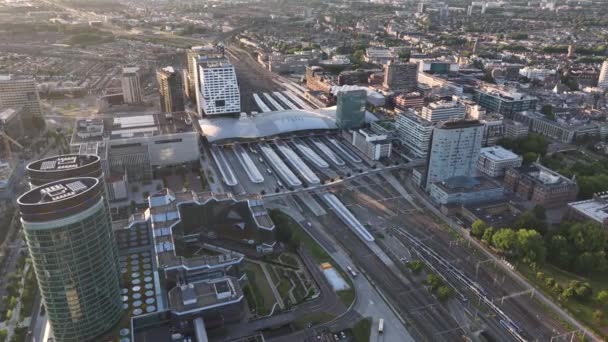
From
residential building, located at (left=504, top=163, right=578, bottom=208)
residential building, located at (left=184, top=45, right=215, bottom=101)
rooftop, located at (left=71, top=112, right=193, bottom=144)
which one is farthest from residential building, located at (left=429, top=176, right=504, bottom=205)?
residential building, located at (left=184, top=45, right=215, bottom=101)

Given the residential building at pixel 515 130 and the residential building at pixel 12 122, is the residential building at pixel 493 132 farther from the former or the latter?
the residential building at pixel 12 122

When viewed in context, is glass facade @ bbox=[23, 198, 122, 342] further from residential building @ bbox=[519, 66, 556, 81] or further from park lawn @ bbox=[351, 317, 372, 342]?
residential building @ bbox=[519, 66, 556, 81]

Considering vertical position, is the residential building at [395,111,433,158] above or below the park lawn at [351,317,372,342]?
above

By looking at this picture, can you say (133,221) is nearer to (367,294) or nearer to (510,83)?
(367,294)

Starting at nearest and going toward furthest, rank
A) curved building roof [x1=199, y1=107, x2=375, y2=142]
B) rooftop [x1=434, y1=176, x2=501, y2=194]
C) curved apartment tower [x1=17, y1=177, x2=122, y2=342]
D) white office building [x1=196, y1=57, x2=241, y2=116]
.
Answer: curved apartment tower [x1=17, y1=177, x2=122, y2=342] < rooftop [x1=434, y1=176, x2=501, y2=194] < curved building roof [x1=199, y1=107, x2=375, y2=142] < white office building [x1=196, y1=57, x2=241, y2=116]

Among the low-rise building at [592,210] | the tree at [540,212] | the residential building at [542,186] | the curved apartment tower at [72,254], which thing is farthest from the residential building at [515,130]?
the curved apartment tower at [72,254]

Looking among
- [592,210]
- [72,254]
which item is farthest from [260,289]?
[592,210]

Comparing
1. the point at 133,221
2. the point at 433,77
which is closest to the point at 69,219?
the point at 133,221
